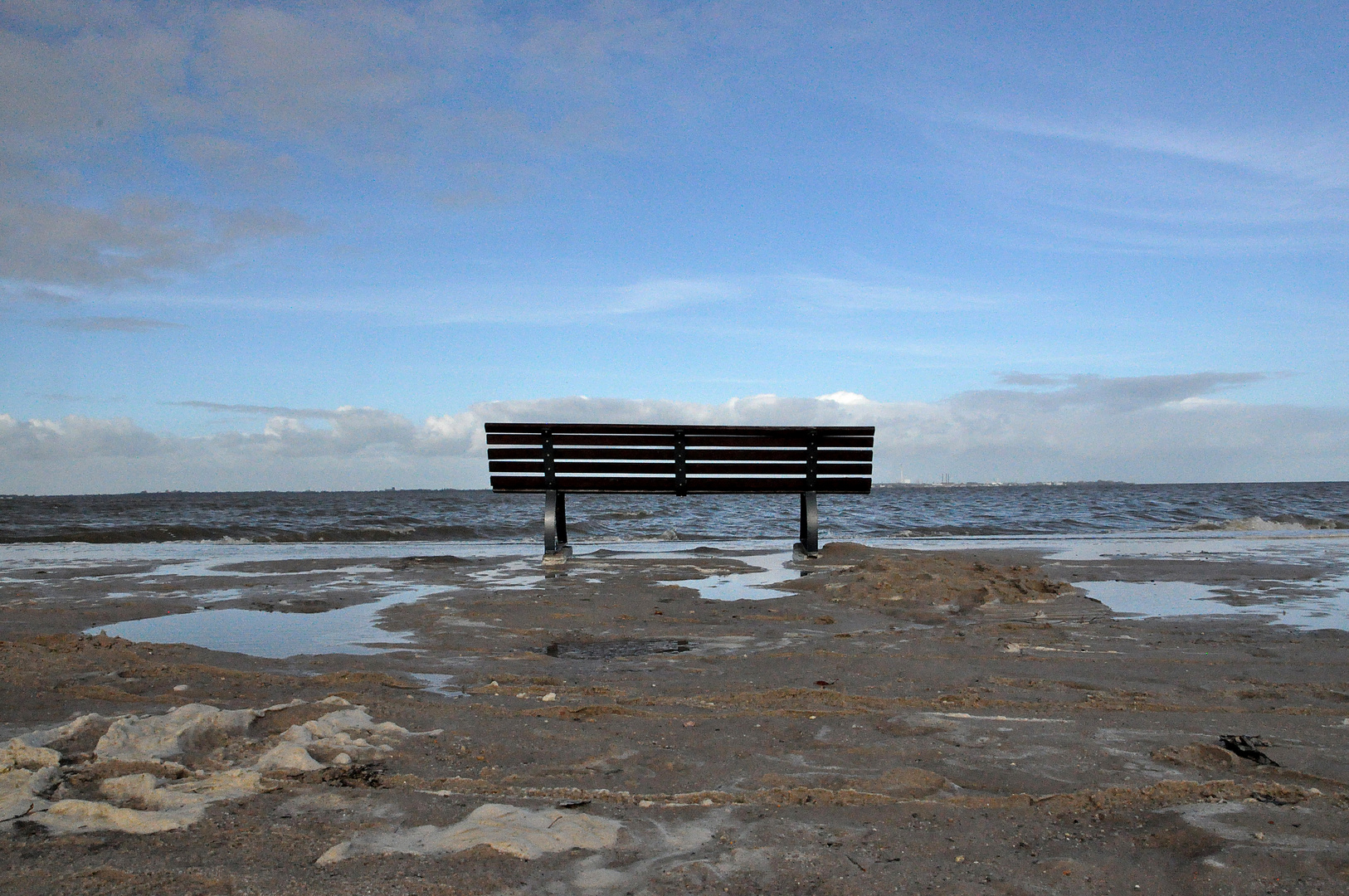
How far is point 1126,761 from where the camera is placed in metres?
2.88

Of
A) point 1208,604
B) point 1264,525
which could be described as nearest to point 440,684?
point 1208,604

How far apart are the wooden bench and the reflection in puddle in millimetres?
3054

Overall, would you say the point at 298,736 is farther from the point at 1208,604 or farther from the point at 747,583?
the point at 1208,604

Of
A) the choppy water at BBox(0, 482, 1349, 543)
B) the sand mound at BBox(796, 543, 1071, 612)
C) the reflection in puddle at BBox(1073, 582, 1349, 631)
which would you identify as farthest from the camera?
the choppy water at BBox(0, 482, 1349, 543)

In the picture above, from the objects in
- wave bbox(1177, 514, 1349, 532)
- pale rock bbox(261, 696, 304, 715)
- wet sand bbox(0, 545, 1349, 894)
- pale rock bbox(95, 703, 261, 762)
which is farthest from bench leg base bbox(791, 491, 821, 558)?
wave bbox(1177, 514, 1349, 532)

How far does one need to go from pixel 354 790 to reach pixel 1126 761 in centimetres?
249

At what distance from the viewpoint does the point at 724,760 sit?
293 cm

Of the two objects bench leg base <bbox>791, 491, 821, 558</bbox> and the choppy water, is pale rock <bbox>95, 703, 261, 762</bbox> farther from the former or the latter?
the choppy water

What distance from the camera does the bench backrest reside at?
9430 millimetres

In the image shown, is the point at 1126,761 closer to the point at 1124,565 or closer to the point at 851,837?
the point at 851,837

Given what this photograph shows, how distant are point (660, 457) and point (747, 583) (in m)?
2.06

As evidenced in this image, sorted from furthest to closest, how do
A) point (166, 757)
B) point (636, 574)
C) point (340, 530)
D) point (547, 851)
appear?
point (340, 530), point (636, 574), point (166, 757), point (547, 851)

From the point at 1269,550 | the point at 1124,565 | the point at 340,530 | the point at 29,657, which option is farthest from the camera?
the point at 340,530

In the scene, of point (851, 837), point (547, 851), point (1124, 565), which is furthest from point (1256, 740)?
point (1124, 565)
